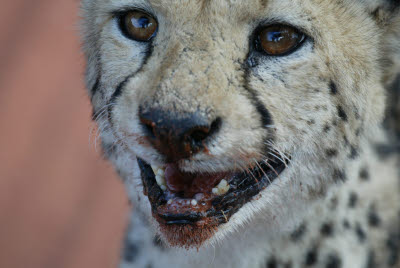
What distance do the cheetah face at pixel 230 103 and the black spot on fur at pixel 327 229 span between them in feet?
0.46

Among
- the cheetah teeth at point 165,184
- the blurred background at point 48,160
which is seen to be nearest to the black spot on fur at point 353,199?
the cheetah teeth at point 165,184

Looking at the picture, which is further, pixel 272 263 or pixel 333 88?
pixel 272 263

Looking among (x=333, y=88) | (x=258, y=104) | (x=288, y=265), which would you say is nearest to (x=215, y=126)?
(x=258, y=104)

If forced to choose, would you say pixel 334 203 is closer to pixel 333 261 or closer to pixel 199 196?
pixel 333 261

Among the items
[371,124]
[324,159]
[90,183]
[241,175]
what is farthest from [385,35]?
[90,183]

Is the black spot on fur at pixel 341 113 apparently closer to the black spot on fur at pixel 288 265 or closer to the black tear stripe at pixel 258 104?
the black tear stripe at pixel 258 104

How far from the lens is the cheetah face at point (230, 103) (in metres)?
1.41

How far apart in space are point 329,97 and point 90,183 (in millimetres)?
1822

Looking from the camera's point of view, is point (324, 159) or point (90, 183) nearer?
point (324, 159)

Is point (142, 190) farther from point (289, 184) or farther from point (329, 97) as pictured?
point (329, 97)

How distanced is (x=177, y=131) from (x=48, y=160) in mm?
1894

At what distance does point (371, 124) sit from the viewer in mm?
1729

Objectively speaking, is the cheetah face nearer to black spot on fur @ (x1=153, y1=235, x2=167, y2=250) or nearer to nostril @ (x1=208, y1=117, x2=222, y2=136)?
nostril @ (x1=208, y1=117, x2=222, y2=136)

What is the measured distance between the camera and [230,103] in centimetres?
142
